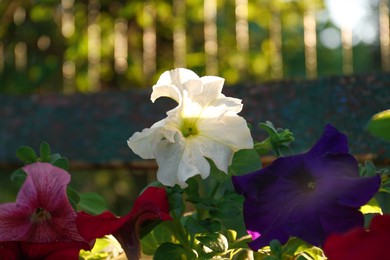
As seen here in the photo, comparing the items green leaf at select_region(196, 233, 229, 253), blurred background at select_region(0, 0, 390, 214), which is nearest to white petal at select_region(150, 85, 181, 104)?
green leaf at select_region(196, 233, 229, 253)

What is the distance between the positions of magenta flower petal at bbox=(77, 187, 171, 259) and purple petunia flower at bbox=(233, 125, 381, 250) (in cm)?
6

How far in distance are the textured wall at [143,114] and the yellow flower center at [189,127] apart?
56 centimetres

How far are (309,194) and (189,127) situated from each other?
0.35ft

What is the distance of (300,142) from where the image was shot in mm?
1215

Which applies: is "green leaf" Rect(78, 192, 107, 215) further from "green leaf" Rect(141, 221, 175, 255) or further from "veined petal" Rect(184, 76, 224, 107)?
"veined petal" Rect(184, 76, 224, 107)

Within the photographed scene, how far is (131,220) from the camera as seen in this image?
545 mm

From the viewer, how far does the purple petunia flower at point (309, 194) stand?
51 centimetres

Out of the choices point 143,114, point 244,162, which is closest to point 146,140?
point 244,162

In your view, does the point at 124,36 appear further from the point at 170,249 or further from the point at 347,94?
the point at 170,249

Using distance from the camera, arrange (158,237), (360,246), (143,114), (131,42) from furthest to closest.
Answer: (131,42) < (143,114) < (158,237) < (360,246)

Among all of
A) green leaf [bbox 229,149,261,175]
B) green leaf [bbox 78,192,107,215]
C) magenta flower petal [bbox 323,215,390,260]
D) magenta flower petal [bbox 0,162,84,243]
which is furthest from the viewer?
green leaf [bbox 78,192,107,215]

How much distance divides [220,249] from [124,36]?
2467mm

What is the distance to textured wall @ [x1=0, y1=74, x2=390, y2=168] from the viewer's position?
1.13 meters

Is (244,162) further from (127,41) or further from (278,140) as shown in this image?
(127,41)
